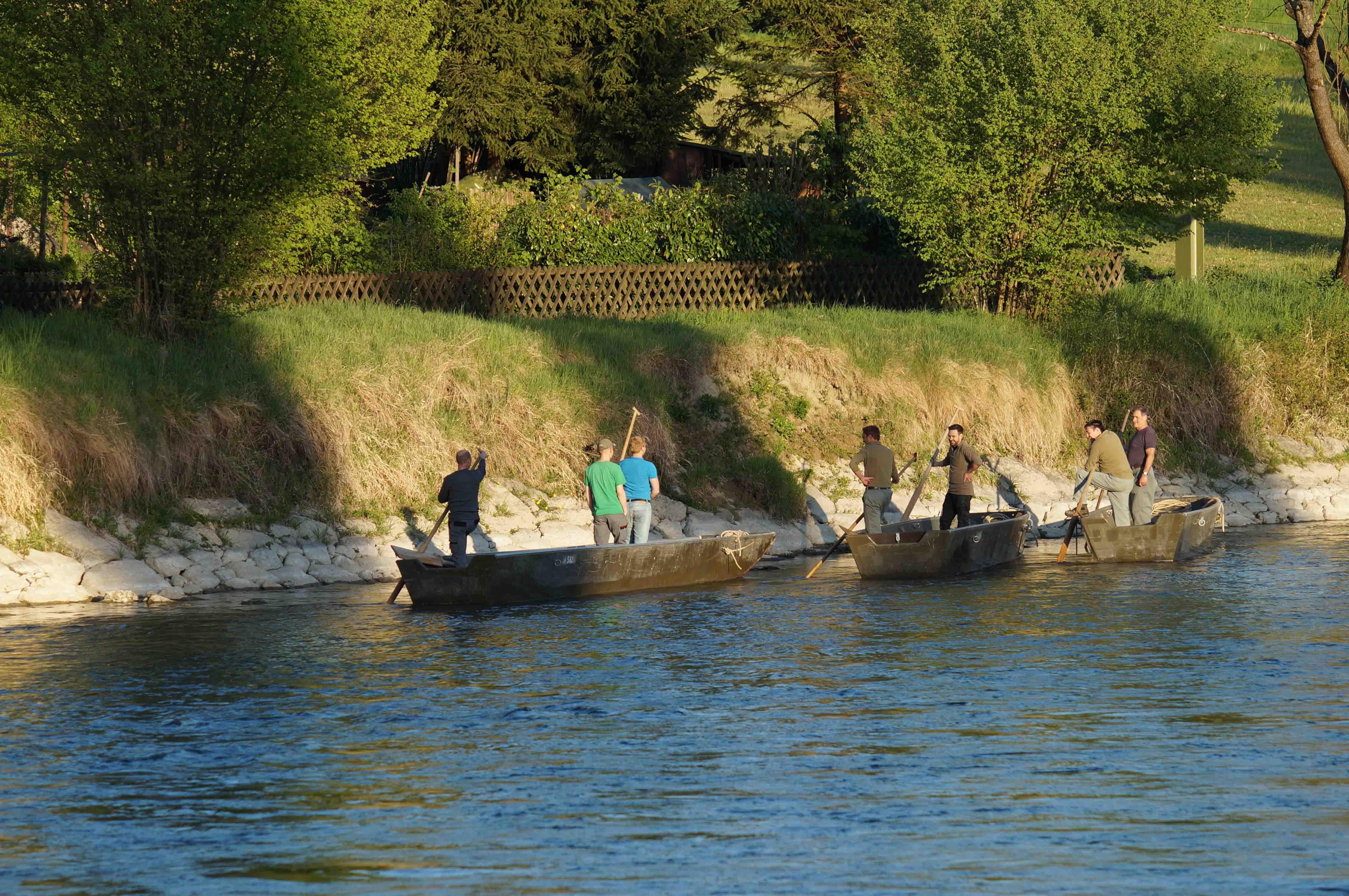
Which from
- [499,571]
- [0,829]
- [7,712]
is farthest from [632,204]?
[0,829]

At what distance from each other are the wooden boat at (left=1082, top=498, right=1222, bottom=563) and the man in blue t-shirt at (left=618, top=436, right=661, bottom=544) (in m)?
6.08

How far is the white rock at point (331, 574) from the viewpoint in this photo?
2234 centimetres

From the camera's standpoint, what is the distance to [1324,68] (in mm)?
37250

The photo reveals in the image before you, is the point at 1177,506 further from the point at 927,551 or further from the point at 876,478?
the point at 927,551

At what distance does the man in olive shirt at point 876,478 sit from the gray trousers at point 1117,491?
9.31 feet

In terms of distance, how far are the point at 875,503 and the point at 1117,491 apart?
343 cm

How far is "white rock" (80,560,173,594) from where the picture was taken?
20.6 m

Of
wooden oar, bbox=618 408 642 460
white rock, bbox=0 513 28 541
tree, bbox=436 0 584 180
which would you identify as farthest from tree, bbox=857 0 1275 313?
white rock, bbox=0 513 28 541

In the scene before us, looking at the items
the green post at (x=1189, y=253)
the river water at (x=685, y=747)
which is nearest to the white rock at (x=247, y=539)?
the river water at (x=685, y=747)

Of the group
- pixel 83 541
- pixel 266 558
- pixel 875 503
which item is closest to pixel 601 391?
pixel 875 503

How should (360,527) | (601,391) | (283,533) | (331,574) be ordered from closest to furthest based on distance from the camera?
1. (331,574)
2. (283,533)
3. (360,527)
4. (601,391)

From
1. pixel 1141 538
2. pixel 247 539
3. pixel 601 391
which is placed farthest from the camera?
pixel 601 391

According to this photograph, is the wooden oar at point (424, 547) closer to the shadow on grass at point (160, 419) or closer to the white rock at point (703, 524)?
the shadow on grass at point (160, 419)

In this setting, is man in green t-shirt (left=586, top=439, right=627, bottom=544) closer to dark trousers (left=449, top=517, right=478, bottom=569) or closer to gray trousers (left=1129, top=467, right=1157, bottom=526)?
dark trousers (left=449, top=517, right=478, bottom=569)
